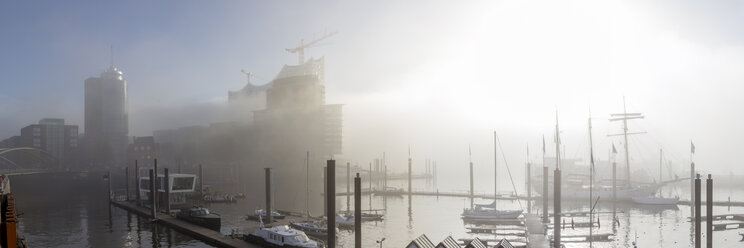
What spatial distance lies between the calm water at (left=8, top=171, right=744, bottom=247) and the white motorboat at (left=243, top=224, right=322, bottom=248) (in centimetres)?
945

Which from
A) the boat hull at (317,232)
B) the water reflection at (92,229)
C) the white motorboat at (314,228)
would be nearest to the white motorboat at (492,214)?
the white motorboat at (314,228)

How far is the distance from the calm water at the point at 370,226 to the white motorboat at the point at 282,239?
31.0ft

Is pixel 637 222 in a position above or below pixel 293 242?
below

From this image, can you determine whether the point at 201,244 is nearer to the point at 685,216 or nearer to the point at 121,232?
the point at 121,232

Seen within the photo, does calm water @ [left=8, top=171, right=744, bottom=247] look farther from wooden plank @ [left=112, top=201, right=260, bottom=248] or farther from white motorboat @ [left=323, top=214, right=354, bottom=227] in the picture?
white motorboat @ [left=323, top=214, right=354, bottom=227]

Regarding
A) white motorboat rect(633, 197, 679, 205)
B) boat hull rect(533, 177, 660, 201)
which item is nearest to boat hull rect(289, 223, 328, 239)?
boat hull rect(533, 177, 660, 201)

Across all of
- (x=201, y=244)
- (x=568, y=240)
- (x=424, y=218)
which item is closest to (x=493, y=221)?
(x=424, y=218)

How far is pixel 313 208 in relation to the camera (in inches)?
4063

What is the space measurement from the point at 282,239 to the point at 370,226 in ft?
87.1

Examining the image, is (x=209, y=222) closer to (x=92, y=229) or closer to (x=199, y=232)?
(x=199, y=232)

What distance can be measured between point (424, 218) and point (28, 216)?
246 feet

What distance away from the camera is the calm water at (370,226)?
203 feet

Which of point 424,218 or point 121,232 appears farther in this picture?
point 424,218

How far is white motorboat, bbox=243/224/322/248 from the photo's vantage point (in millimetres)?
48650
